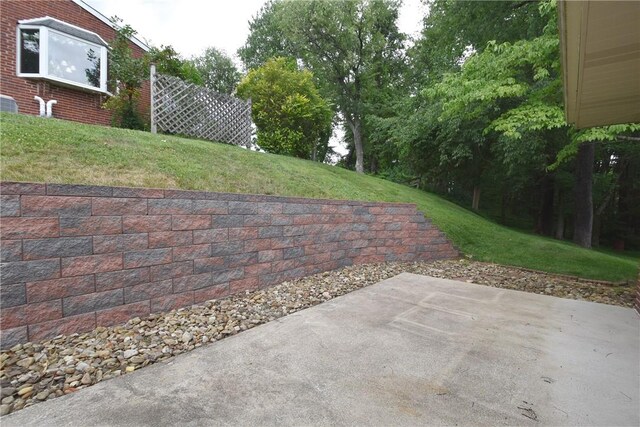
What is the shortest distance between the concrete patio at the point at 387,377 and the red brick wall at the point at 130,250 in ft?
2.45

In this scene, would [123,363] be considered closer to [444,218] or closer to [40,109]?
[444,218]

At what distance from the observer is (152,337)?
2400mm

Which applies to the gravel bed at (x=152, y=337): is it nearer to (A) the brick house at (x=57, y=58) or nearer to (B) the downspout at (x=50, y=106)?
(A) the brick house at (x=57, y=58)

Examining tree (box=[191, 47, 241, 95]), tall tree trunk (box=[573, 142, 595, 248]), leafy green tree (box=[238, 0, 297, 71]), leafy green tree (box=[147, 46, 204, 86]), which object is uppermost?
leafy green tree (box=[238, 0, 297, 71])

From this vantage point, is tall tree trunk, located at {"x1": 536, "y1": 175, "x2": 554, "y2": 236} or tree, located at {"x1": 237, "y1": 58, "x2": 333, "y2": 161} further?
tall tree trunk, located at {"x1": 536, "y1": 175, "x2": 554, "y2": 236}

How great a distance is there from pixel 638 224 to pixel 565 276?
17.8 m

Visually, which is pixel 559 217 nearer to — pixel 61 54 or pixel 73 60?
pixel 73 60

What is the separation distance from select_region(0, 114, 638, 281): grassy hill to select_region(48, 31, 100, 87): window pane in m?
5.74

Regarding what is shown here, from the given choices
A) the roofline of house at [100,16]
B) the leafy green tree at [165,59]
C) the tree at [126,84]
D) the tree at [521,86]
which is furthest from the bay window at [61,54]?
the tree at [521,86]

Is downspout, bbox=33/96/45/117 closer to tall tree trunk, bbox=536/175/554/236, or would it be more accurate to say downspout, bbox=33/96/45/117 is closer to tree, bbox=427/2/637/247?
tree, bbox=427/2/637/247

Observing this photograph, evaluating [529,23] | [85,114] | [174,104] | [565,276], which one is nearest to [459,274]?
[565,276]

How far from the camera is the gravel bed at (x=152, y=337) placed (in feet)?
6.04

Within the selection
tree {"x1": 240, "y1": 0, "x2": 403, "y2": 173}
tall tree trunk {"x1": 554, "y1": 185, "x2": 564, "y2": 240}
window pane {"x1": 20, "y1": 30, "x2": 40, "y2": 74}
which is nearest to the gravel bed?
window pane {"x1": 20, "y1": 30, "x2": 40, "y2": 74}

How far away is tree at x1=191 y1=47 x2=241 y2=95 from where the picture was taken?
20.4 metres
